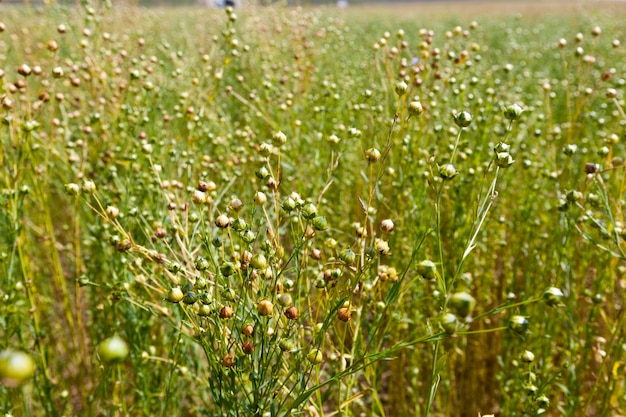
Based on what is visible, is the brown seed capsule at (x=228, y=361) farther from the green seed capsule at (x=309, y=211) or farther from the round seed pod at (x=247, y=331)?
the green seed capsule at (x=309, y=211)

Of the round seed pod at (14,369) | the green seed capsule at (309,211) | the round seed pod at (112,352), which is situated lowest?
the round seed pod at (112,352)

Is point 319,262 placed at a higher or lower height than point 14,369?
lower

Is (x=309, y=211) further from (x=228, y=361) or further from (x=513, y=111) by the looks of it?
(x=513, y=111)

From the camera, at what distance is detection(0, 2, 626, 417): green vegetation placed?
80 cm

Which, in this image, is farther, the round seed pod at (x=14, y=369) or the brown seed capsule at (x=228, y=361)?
the brown seed capsule at (x=228, y=361)

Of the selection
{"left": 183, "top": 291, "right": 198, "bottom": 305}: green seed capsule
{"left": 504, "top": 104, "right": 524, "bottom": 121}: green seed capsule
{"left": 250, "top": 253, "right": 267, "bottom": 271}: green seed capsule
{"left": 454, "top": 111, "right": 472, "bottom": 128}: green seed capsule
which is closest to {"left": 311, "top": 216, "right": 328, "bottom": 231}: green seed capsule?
{"left": 250, "top": 253, "right": 267, "bottom": 271}: green seed capsule

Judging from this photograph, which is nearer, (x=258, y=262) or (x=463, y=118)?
(x=258, y=262)

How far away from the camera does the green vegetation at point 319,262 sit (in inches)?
31.6

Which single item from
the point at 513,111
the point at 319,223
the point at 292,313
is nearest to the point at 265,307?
the point at 292,313

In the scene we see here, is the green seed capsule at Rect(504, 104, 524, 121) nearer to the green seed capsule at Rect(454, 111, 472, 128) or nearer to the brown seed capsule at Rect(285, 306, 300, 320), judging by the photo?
the green seed capsule at Rect(454, 111, 472, 128)

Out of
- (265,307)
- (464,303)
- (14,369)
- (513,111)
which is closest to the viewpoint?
(14,369)

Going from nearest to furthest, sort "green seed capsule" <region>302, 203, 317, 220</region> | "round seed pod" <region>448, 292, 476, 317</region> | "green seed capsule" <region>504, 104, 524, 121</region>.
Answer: "round seed pod" <region>448, 292, 476, 317</region>, "green seed capsule" <region>302, 203, 317, 220</region>, "green seed capsule" <region>504, 104, 524, 121</region>

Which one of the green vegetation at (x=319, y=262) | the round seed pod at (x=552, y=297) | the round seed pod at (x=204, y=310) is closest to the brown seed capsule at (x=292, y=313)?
the green vegetation at (x=319, y=262)

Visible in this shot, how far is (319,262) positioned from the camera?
3.69ft
